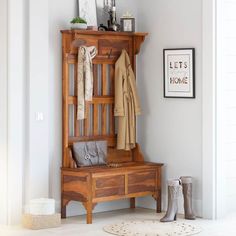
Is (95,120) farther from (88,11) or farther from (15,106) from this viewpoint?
(88,11)

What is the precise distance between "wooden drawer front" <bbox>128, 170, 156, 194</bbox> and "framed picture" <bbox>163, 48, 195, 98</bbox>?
932mm

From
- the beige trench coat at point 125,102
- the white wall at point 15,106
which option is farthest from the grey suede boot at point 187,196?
the white wall at point 15,106

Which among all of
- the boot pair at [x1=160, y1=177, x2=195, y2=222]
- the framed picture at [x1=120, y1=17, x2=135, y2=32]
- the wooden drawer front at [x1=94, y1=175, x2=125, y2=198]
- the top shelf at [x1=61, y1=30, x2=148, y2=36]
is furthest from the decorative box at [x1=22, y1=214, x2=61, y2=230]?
the framed picture at [x1=120, y1=17, x2=135, y2=32]

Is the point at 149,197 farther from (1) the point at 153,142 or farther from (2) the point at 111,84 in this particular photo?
(2) the point at 111,84

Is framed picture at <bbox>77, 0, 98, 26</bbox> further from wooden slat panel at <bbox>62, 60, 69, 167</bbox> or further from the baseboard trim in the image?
the baseboard trim

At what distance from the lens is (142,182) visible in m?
7.88

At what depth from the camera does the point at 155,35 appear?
821 centimetres

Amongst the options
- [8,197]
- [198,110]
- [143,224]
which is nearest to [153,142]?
[198,110]

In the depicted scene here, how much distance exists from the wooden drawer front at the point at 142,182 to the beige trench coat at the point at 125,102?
0.41m

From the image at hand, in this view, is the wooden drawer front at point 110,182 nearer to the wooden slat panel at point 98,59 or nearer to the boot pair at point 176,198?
the boot pair at point 176,198

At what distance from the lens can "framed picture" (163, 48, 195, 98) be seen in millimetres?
7789

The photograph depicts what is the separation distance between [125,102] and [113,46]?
0.66 meters

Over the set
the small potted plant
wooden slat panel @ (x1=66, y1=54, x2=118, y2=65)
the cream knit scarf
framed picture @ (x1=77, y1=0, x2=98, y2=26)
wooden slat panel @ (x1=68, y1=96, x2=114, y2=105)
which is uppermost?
framed picture @ (x1=77, y1=0, x2=98, y2=26)

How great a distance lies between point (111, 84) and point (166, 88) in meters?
0.63
